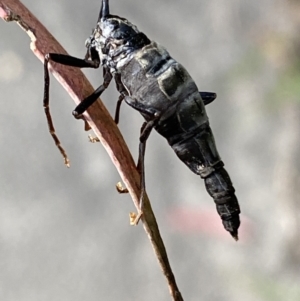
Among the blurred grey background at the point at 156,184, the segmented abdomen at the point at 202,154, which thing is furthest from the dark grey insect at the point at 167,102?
the blurred grey background at the point at 156,184

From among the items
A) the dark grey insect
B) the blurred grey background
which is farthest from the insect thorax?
the blurred grey background

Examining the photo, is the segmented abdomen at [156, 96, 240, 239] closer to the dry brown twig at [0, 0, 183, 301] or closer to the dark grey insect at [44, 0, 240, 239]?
the dark grey insect at [44, 0, 240, 239]

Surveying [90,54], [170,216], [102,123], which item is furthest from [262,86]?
[102,123]

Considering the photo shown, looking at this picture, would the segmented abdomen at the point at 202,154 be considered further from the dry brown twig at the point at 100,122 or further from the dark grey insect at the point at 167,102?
the dry brown twig at the point at 100,122

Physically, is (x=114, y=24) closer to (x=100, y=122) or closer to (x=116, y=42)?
(x=116, y=42)

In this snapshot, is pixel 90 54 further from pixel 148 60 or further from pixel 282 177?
pixel 282 177
